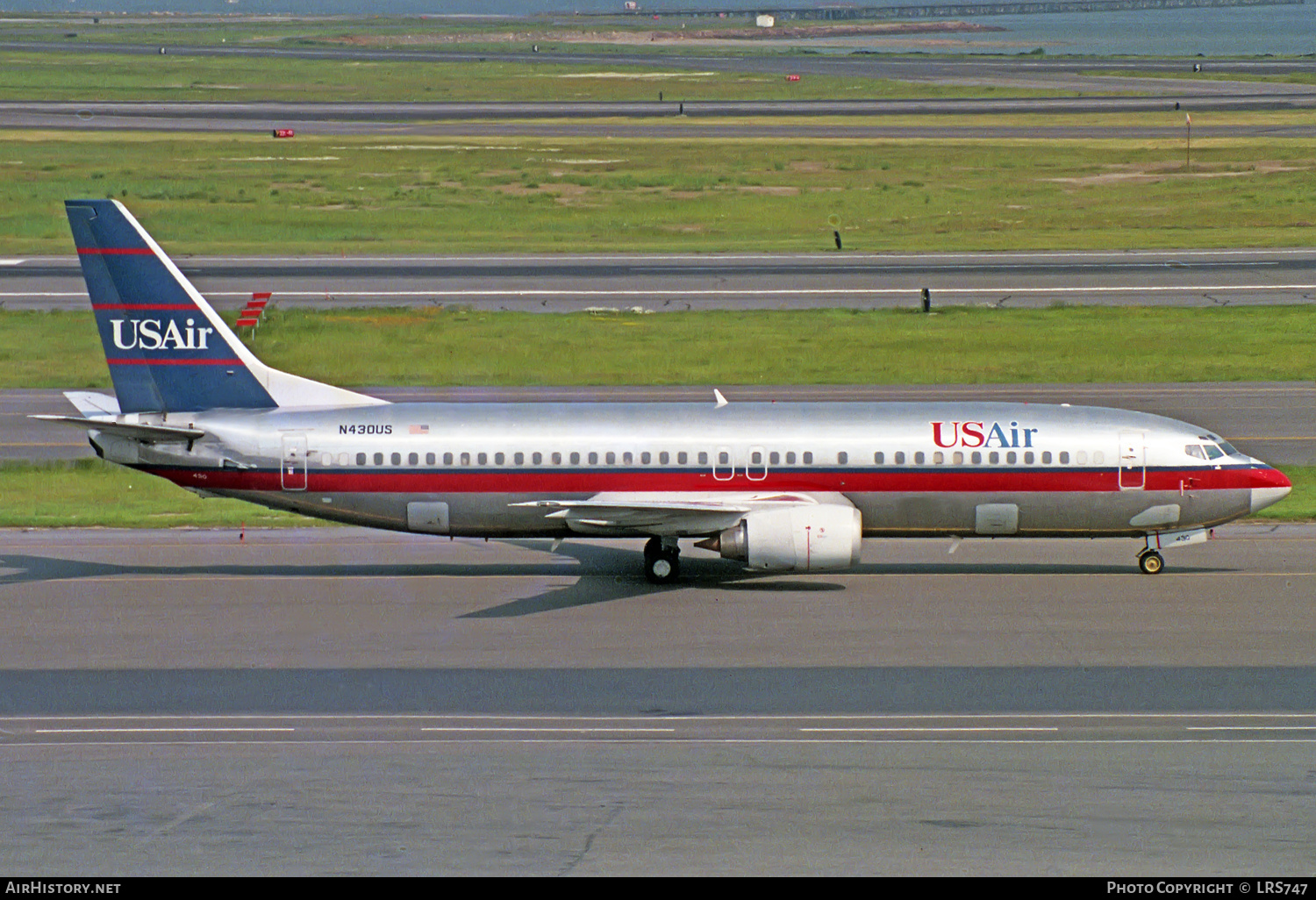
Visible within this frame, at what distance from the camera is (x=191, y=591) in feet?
117

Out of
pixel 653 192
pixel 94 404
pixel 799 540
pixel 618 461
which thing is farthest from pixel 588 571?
pixel 653 192

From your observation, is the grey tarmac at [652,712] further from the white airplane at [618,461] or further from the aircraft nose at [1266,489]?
the aircraft nose at [1266,489]

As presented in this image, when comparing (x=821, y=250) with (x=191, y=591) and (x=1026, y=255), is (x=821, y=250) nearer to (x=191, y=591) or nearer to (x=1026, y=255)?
(x=1026, y=255)

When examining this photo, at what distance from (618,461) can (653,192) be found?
7422cm

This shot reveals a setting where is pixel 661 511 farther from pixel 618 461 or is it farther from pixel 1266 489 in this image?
pixel 1266 489

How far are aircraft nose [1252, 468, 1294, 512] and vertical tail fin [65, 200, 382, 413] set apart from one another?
2266 cm

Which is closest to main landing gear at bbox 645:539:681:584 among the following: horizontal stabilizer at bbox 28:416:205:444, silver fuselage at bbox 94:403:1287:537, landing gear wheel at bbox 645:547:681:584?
landing gear wheel at bbox 645:547:681:584

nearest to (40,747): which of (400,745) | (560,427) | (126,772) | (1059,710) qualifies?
(126,772)

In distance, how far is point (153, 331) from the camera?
36.8 m

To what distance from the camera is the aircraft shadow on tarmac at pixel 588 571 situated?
3622 cm

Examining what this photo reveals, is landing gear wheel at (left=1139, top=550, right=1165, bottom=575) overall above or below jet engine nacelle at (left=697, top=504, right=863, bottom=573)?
below

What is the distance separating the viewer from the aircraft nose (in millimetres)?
36469

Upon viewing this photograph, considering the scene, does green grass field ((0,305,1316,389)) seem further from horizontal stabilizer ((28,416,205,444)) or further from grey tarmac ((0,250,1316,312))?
horizontal stabilizer ((28,416,205,444))

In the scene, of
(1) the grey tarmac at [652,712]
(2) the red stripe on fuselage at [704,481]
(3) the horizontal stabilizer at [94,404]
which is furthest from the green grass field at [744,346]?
(2) the red stripe on fuselage at [704,481]
